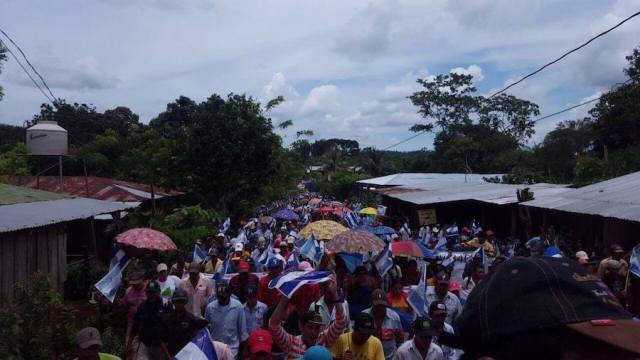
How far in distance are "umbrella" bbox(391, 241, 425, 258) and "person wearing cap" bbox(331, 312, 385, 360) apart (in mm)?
5666

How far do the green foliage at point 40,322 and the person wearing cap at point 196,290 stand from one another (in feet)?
4.97

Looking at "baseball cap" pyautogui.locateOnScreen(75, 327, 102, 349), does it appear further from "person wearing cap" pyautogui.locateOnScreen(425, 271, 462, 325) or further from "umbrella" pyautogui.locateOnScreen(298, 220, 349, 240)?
"umbrella" pyautogui.locateOnScreen(298, 220, 349, 240)

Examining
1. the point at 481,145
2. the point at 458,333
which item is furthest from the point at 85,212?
the point at 481,145

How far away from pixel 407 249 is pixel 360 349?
589cm

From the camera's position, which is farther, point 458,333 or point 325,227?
point 325,227

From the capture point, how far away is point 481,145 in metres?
45.5

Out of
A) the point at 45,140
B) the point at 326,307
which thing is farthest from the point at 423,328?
the point at 45,140

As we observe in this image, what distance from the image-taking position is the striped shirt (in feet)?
17.2

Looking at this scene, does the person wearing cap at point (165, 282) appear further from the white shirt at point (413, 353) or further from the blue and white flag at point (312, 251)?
the white shirt at point (413, 353)

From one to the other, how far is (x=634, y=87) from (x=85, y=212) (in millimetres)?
26248

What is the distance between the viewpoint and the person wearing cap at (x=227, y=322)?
684 cm

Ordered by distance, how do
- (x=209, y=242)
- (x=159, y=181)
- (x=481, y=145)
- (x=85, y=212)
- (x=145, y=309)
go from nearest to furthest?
(x=145, y=309) → (x=85, y=212) → (x=209, y=242) → (x=159, y=181) → (x=481, y=145)

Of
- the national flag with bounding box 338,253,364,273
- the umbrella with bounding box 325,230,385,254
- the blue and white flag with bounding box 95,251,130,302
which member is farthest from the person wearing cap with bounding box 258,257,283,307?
the national flag with bounding box 338,253,364,273

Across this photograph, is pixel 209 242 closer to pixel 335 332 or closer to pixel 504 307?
pixel 335 332
